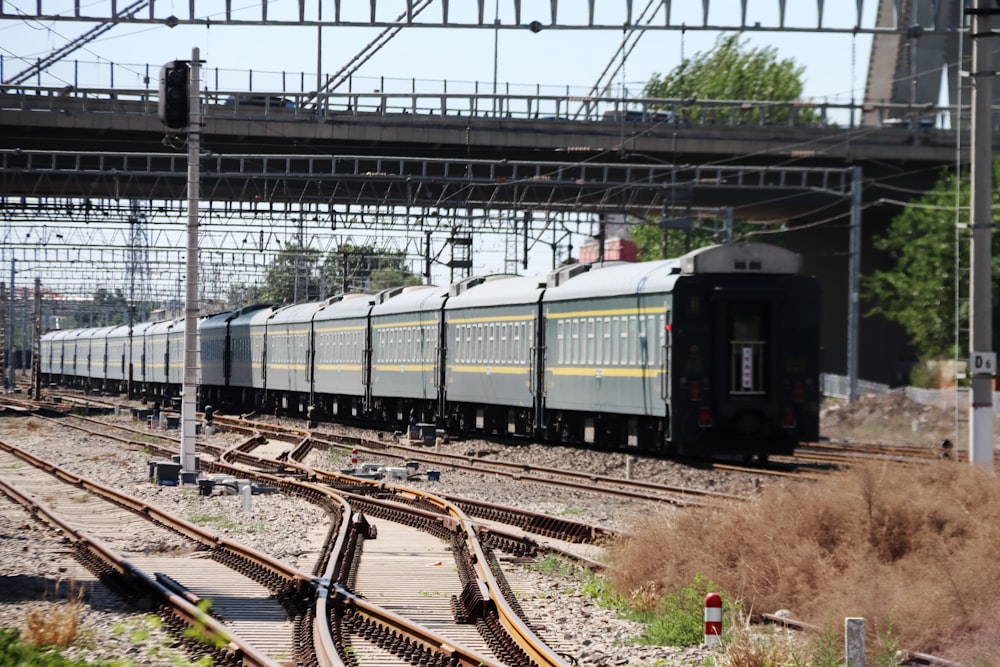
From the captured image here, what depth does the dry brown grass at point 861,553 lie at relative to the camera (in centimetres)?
991

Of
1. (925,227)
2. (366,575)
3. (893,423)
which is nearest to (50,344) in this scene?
(925,227)

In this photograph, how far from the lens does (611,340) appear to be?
26.1m

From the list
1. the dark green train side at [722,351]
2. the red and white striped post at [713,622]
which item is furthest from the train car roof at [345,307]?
the red and white striped post at [713,622]

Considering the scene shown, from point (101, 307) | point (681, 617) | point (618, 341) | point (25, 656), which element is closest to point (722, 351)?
point (618, 341)

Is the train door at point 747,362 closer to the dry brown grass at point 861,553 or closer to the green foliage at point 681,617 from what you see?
the dry brown grass at point 861,553

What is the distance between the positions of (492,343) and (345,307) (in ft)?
43.8

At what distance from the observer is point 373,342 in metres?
41.5

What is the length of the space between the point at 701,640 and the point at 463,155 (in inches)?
1508

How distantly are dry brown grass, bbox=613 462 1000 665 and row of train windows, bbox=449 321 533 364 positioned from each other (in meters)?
16.6

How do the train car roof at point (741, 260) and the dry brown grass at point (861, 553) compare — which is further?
the train car roof at point (741, 260)

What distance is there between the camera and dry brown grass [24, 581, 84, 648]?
10.2 meters

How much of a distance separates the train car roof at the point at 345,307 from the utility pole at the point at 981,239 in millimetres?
24735

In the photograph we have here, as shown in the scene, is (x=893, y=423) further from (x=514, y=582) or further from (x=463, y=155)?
(x=514, y=582)

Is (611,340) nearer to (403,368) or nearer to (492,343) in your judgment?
(492,343)
